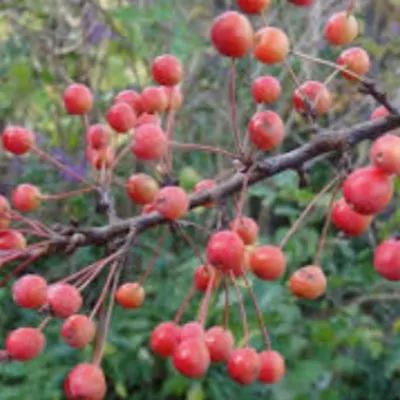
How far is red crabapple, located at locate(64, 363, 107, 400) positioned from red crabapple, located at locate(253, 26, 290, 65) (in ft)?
1.36

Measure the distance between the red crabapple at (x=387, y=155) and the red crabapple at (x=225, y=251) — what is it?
16cm

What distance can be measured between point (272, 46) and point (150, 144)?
188mm

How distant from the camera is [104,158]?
1149 mm

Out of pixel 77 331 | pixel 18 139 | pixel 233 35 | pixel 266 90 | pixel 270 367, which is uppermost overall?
pixel 233 35

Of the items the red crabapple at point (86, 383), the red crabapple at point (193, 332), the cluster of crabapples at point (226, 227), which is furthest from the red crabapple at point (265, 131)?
the red crabapple at point (86, 383)

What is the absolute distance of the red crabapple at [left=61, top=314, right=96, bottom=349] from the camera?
937 mm

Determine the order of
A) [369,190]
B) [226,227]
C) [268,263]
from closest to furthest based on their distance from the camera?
1. [369,190]
2. [268,263]
3. [226,227]

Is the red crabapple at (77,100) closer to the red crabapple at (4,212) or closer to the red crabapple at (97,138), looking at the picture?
the red crabapple at (97,138)

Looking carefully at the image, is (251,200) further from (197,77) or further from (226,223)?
(226,223)

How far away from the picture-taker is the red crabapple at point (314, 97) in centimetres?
106

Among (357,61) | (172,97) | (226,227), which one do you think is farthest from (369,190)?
(172,97)

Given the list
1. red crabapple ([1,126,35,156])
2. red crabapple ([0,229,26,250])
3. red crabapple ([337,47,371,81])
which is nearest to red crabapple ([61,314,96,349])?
red crabapple ([0,229,26,250])

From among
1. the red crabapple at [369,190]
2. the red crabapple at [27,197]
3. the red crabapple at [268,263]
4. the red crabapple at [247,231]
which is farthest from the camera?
the red crabapple at [27,197]

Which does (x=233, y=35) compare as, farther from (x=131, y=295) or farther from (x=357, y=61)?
(x=131, y=295)
